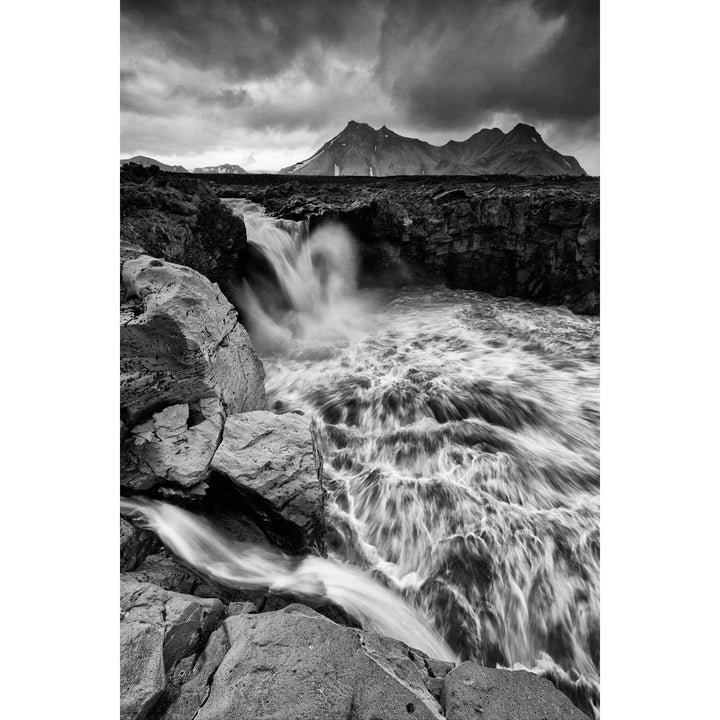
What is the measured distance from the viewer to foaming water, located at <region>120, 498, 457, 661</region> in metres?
1.96

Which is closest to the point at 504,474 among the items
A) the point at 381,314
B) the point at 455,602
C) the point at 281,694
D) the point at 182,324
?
the point at 455,602

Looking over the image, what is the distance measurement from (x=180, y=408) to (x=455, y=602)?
2335 mm

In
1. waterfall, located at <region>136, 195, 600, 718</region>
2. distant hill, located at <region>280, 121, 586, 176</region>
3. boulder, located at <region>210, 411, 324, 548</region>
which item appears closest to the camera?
waterfall, located at <region>136, 195, 600, 718</region>

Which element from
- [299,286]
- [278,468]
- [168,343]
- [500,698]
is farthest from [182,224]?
[500,698]

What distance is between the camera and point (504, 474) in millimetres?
2895

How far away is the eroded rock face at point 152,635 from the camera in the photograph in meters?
1.09

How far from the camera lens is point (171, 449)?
240cm

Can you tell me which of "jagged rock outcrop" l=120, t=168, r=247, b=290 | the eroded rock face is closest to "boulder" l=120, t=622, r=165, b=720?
the eroded rock face

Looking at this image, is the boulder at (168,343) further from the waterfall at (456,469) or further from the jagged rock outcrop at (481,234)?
the jagged rock outcrop at (481,234)

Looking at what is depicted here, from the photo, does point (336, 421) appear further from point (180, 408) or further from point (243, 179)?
point (243, 179)

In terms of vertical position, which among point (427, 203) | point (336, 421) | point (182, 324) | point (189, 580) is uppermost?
point (427, 203)

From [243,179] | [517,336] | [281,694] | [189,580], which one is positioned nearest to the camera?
[281,694]

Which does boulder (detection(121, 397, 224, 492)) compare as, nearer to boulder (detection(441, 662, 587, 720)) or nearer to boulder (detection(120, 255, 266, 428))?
boulder (detection(120, 255, 266, 428))

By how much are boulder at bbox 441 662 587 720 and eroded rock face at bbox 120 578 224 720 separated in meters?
0.98
